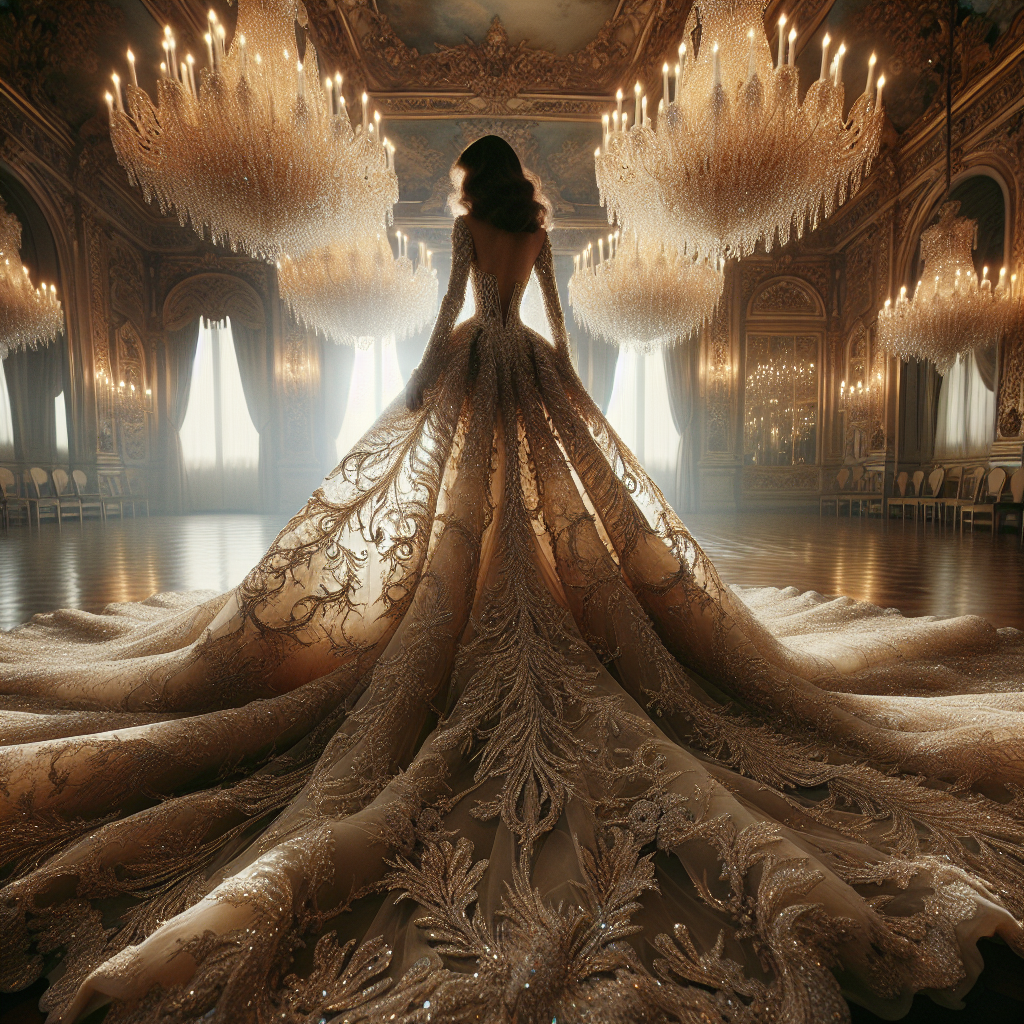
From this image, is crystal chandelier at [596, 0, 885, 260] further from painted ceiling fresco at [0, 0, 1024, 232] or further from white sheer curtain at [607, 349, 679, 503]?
white sheer curtain at [607, 349, 679, 503]

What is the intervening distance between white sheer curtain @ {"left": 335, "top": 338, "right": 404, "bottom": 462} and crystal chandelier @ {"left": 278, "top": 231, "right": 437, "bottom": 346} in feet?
12.6

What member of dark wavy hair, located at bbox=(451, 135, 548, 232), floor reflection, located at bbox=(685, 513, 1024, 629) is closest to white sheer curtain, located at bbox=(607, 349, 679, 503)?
floor reflection, located at bbox=(685, 513, 1024, 629)

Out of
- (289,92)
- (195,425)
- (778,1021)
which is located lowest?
(778,1021)

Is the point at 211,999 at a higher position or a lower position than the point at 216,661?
lower

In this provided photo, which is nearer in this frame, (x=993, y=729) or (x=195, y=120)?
(x=993, y=729)

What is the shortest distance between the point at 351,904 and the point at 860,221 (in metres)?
11.5

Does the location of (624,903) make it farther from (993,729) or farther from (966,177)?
(966,177)

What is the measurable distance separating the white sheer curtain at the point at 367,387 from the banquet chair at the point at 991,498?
836 cm

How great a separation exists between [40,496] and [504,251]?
29.8 feet

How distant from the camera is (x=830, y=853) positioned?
0.75m

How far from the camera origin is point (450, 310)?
5.12ft

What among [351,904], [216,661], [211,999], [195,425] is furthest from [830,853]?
[195,425]

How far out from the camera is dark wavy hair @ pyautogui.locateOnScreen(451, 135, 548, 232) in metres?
1.59

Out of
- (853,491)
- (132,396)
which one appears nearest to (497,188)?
(853,491)
